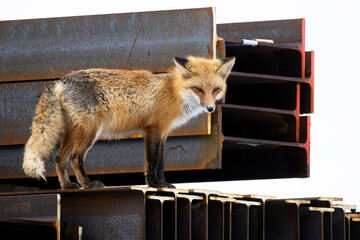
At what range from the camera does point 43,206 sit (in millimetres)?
6328

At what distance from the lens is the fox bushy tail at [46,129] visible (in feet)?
25.6

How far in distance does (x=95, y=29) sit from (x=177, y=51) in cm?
136

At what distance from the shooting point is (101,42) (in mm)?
10805

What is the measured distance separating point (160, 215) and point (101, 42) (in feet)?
15.4

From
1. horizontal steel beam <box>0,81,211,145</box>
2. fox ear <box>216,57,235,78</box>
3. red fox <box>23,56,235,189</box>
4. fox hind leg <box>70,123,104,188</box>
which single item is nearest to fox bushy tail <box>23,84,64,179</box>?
red fox <box>23,56,235,189</box>

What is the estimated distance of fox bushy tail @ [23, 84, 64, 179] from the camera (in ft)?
25.6

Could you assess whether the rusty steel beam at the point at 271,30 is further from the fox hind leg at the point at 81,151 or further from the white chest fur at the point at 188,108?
the fox hind leg at the point at 81,151

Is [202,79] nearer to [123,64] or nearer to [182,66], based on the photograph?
[182,66]

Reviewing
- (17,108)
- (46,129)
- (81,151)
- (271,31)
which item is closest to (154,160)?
(81,151)

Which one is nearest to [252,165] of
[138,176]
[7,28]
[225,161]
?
[225,161]

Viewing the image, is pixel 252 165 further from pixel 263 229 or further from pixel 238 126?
pixel 263 229

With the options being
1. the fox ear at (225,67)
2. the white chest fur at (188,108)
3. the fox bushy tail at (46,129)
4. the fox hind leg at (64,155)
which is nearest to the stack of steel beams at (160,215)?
the fox bushy tail at (46,129)

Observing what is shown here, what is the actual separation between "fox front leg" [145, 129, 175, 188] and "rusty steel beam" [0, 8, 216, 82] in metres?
2.34

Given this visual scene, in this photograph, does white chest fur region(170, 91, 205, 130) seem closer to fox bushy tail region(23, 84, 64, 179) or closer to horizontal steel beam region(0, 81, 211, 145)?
fox bushy tail region(23, 84, 64, 179)
